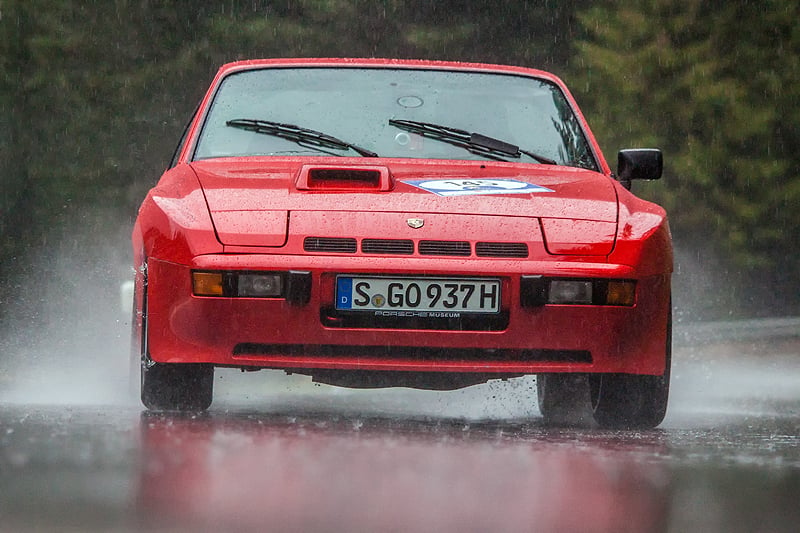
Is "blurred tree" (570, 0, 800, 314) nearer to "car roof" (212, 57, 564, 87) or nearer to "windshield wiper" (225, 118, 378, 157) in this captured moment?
"car roof" (212, 57, 564, 87)

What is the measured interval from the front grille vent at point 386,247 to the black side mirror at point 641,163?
5.23 ft

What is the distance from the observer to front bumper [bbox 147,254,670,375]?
518 cm

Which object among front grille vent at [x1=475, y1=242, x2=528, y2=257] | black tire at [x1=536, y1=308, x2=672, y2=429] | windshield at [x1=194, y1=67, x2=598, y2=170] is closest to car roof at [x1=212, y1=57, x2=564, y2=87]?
windshield at [x1=194, y1=67, x2=598, y2=170]

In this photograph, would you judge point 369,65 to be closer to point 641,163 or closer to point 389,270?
point 641,163

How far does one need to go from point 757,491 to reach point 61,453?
2.03m

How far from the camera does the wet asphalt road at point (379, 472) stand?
376cm

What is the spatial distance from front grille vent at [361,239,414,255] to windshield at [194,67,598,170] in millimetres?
1139

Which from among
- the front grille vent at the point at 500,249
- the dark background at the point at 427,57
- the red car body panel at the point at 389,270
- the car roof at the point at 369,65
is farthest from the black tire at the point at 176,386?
the dark background at the point at 427,57

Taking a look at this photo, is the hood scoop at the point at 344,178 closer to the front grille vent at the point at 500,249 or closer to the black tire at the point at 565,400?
the front grille vent at the point at 500,249

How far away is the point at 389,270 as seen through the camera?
204 inches

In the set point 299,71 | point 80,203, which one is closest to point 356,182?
point 299,71

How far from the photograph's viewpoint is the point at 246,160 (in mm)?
6195

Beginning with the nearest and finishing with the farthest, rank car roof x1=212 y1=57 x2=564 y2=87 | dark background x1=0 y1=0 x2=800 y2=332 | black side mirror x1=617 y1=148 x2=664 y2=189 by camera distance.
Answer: black side mirror x1=617 y1=148 x2=664 y2=189 → car roof x1=212 y1=57 x2=564 y2=87 → dark background x1=0 y1=0 x2=800 y2=332

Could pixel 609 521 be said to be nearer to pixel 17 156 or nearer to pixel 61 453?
pixel 61 453
